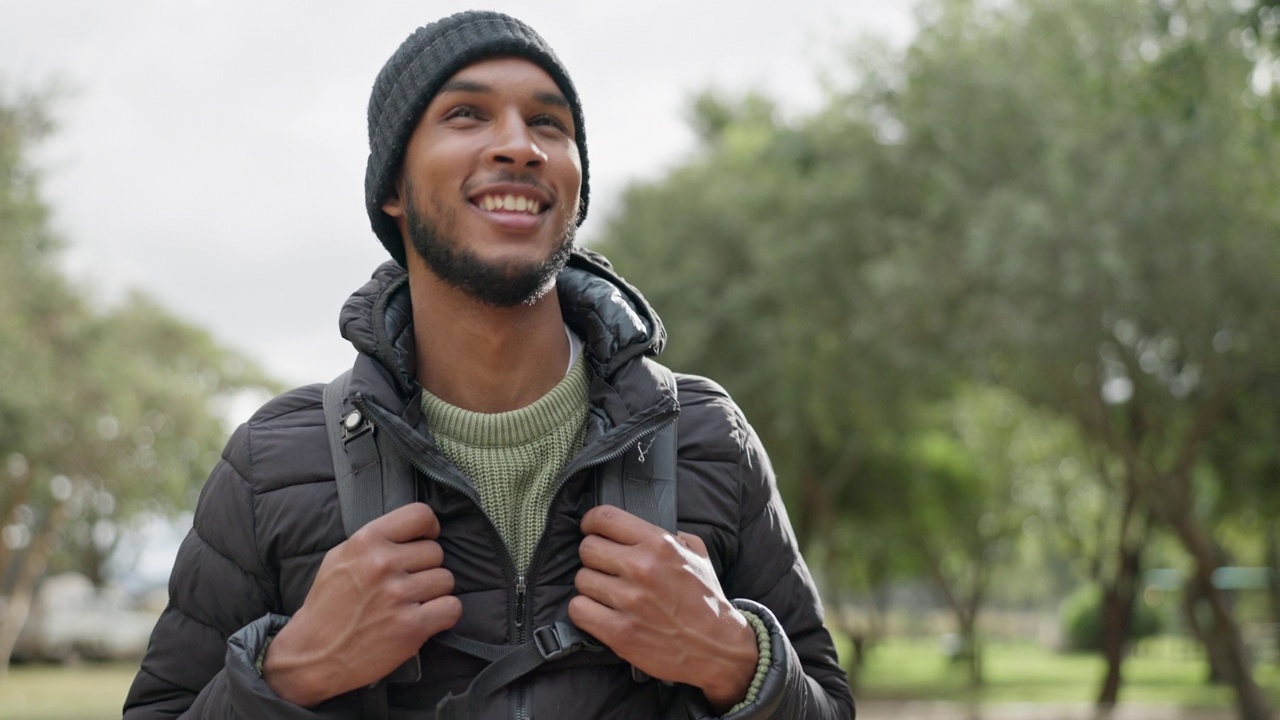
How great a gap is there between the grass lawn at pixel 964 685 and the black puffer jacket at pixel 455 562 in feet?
59.7

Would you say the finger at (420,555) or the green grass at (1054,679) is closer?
the finger at (420,555)

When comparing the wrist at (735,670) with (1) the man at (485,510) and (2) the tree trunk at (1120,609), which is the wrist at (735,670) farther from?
(2) the tree trunk at (1120,609)

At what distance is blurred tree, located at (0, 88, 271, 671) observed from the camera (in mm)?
20781

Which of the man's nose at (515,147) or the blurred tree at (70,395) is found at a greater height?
the blurred tree at (70,395)

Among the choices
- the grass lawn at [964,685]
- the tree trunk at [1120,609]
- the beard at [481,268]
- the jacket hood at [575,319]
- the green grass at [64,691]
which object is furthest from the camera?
the tree trunk at [1120,609]

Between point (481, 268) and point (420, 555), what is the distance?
0.49 meters

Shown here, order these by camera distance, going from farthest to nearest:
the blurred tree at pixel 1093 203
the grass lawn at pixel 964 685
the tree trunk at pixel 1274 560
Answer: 1. the tree trunk at pixel 1274 560
2. the grass lawn at pixel 964 685
3. the blurred tree at pixel 1093 203

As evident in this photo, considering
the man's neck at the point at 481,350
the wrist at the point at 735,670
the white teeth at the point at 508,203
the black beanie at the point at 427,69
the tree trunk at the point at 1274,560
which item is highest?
the tree trunk at the point at 1274,560

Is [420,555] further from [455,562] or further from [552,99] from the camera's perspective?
[552,99]

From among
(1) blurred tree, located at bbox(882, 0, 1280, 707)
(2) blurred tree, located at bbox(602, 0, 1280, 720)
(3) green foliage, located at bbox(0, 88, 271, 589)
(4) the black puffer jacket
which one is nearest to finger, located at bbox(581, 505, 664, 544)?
(4) the black puffer jacket

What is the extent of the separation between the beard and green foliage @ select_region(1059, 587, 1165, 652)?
4807cm

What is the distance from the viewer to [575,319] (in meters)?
2.76

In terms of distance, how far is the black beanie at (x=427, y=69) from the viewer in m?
2.47

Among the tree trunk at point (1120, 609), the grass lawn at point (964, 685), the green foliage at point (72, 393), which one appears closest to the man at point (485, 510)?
the grass lawn at point (964, 685)
